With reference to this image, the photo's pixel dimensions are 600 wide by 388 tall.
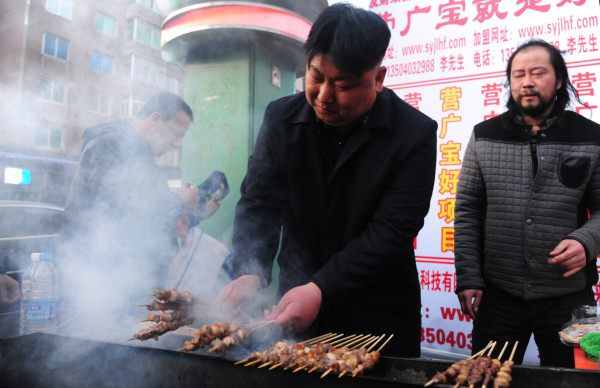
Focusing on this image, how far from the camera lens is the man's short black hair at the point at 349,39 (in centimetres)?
164

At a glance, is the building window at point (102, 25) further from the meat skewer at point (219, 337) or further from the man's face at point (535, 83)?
the man's face at point (535, 83)

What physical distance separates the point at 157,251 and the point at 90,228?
2.02 feet

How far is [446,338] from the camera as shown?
12.1 ft

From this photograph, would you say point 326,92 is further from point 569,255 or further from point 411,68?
point 411,68

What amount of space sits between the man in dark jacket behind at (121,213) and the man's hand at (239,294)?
1.02 m

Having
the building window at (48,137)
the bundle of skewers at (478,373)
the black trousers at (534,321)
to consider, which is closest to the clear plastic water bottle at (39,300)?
the building window at (48,137)

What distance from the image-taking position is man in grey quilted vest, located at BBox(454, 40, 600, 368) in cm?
255

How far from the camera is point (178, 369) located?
1544 mm

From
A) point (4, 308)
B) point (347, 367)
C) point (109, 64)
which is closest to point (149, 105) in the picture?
point (109, 64)

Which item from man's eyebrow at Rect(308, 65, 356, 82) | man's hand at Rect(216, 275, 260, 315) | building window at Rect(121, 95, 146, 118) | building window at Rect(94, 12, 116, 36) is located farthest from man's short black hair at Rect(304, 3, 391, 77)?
building window at Rect(121, 95, 146, 118)

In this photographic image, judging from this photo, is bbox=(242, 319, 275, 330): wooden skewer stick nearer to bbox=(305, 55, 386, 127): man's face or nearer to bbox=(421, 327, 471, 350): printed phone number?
bbox=(305, 55, 386, 127): man's face

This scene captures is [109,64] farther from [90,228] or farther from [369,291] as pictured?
[369,291]

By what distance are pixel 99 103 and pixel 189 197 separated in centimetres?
121

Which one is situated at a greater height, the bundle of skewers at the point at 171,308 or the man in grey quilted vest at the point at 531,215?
the man in grey quilted vest at the point at 531,215
